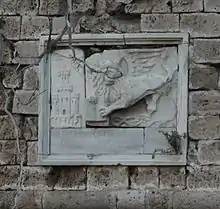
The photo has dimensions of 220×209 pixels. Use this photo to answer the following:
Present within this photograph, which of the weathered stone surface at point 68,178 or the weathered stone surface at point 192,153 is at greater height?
the weathered stone surface at point 192,153

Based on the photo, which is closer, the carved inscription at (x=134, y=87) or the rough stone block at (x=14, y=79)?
the carved inscription at (x=134, y=87)

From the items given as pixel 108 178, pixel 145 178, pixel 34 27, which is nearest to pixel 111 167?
pixel 108 178

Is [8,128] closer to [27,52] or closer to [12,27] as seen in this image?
[27,52]

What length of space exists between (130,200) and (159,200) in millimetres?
189

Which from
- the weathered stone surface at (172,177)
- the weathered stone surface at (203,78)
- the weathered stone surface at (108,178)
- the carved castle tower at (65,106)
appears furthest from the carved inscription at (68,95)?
the weathered stone surface at (203,78)

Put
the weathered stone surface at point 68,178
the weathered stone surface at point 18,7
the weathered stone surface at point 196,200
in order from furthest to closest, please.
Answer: the weathered stone surface at point 18,7
the weathered stone surface at point 68,178
the weathered stone surface at point 196,200

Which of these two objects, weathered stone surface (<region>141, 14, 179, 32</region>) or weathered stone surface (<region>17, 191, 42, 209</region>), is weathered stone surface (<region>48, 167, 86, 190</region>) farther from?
weathered stone surface (<region>141, 14, 179, 32</region>)

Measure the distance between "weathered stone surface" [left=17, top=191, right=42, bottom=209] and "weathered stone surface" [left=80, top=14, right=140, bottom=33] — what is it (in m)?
1.15

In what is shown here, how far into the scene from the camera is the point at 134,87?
15.5 feet

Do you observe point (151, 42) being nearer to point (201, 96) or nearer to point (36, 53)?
point (201, 96)

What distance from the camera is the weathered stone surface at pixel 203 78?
470 centimetres

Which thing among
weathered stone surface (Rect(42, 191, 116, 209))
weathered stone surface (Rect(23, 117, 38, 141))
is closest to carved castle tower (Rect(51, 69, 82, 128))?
weathered stone surface (Rect(23, 117, 38, 141))

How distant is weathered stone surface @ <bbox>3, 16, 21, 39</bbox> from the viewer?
4.85 meters

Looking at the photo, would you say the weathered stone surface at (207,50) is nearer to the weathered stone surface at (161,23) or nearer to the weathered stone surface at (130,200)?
the weathered stone surface at (161,23)
